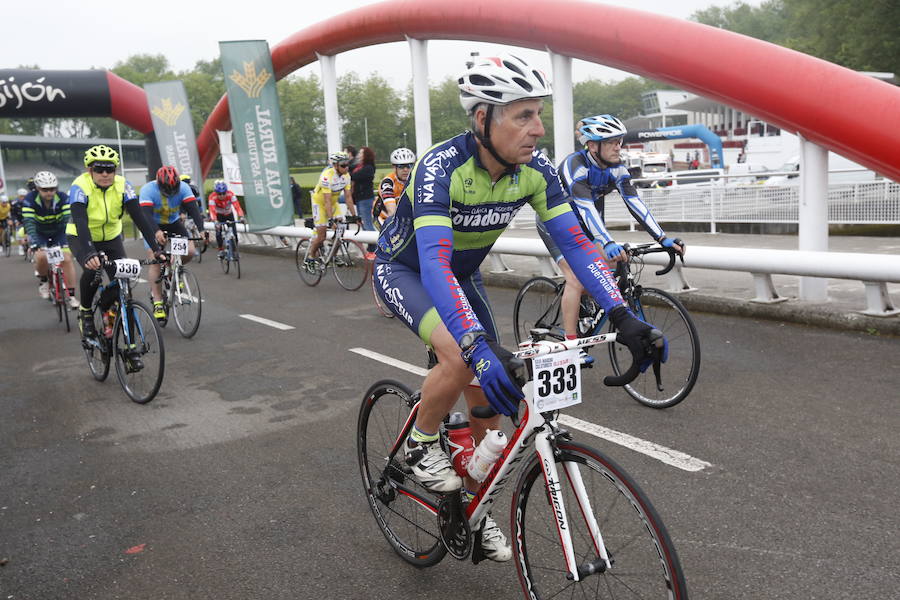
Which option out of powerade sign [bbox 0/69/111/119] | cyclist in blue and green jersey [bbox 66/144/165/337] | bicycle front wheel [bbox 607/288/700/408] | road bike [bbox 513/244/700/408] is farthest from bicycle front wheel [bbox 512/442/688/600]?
powerade sign [bbox 0/69/111/119]

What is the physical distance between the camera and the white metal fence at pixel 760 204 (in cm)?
1351

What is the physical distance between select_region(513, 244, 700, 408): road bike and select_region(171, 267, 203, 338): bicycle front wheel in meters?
4.47

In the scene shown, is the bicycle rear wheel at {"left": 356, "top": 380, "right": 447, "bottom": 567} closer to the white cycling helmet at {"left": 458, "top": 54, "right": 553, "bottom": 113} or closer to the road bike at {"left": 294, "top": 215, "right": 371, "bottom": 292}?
the white cycling helmet at {"left": 458, "top": 54, "right": 553, "bottom": 113}

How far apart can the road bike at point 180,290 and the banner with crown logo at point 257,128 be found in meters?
8.15

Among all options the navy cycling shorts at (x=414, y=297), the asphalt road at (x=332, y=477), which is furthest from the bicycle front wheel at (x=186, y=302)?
the navy cycling shorts at (x=414, y=297)

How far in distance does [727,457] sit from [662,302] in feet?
5.40

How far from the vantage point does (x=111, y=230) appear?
795 cm

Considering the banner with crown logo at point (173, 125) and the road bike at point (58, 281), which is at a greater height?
the banner with crown logo at point (173, 125)

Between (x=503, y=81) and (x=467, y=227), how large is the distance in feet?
2.03

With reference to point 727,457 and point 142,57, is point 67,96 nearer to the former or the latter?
point 727,457

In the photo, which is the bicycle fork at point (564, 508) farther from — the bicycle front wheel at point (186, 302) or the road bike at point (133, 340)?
the bicycle front wheel at point (186, 302)

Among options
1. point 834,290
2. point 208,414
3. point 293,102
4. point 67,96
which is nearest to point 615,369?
point 208,414

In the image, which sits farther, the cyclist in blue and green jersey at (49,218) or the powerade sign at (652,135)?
the powerade sign at (652,135)

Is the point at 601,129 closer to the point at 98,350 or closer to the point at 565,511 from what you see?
the point at 565,511
